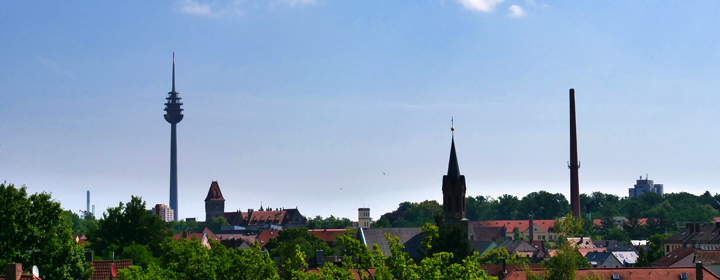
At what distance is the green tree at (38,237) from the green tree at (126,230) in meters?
33.8

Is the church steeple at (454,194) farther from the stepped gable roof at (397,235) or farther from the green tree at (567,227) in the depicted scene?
the green tree at (567,227)

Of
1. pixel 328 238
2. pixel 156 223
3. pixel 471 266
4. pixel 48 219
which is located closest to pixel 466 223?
pixel 156 223

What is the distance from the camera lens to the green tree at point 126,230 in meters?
75.7

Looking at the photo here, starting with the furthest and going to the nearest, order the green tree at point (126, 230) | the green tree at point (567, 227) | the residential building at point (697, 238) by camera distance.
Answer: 1. the residential building at point (697, 238)
2. the green tree at point (126, 230)
3. the green tree at point (567, 227)

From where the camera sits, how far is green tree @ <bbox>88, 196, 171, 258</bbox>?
75688 mm

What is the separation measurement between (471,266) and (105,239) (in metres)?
51.6

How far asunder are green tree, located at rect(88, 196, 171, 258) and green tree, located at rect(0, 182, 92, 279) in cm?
3376

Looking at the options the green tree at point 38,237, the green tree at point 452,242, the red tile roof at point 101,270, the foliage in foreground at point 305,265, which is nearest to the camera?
the foliage in foreground at point 305,265

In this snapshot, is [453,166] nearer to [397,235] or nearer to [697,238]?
[397,235]

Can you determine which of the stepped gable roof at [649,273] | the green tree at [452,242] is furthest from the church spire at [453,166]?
the stepped gable roof at [649,273]

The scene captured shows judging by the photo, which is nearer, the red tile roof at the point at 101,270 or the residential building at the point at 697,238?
the red tile roof at the point at 101,270

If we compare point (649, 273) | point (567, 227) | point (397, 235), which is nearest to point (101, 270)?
point (567, 227)

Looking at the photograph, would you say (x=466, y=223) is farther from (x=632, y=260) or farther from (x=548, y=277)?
(x=548, y=277)

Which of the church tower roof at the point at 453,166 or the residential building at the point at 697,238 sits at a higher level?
the church tower roof at the point at 453,166
